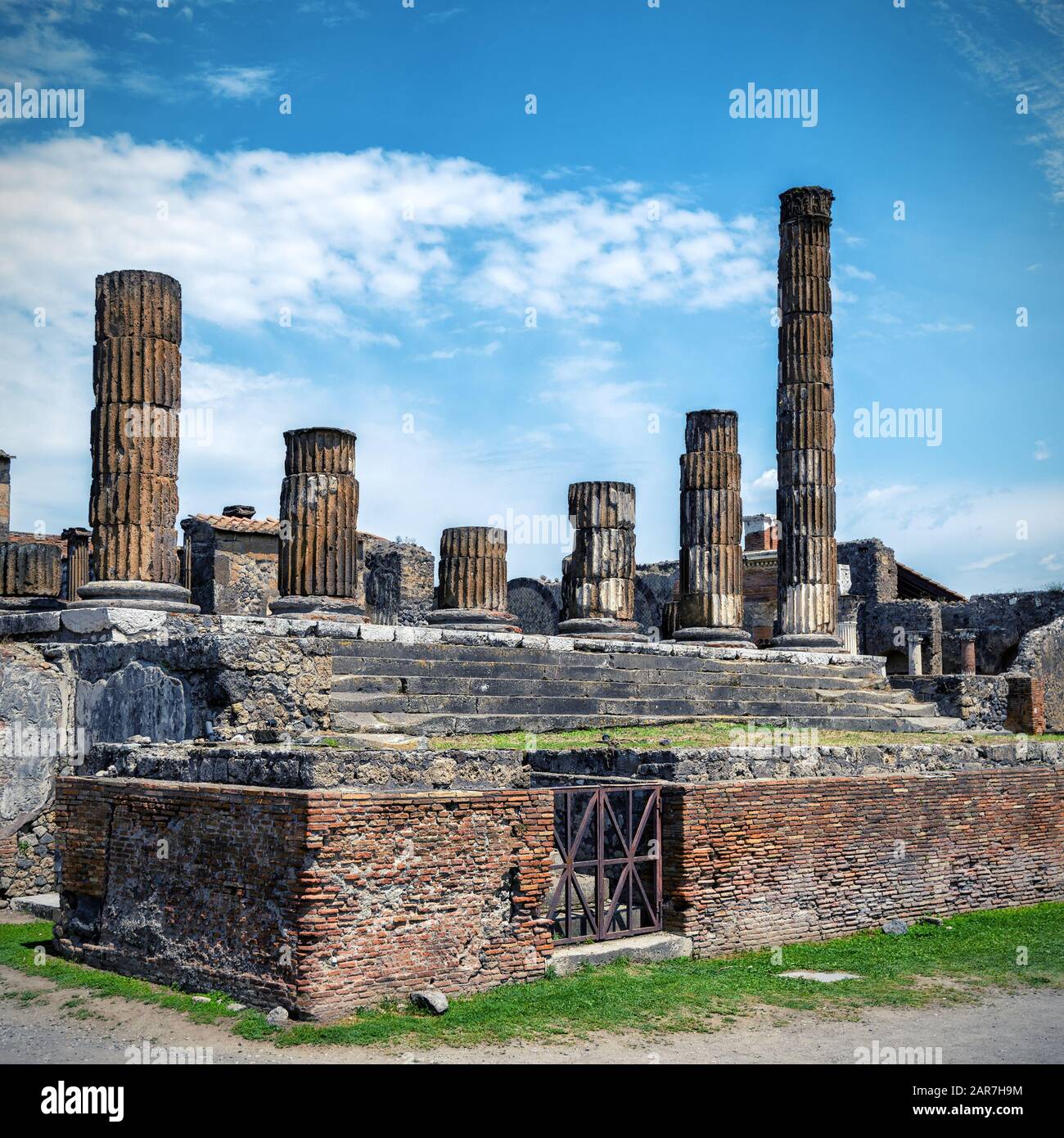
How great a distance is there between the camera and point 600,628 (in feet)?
56.2

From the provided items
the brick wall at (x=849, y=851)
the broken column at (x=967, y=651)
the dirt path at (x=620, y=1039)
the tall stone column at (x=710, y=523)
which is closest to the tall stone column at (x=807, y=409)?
the tall stone column at (x=710, y=523)

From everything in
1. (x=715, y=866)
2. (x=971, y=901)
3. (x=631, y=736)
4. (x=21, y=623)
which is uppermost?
(x=21, y=623)

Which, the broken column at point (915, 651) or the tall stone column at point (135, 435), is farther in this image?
the broken column at point (915, 651)

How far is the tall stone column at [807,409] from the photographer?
1945 centimetres

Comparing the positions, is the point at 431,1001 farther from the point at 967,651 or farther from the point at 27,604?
the point at 967,651

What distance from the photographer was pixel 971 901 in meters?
11.0

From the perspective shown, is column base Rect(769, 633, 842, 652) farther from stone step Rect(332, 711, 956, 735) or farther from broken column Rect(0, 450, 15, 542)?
broken column Rect(0, 450, 15, 542)

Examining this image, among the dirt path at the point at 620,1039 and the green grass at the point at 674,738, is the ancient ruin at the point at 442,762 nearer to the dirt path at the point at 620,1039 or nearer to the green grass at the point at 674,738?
the green grass at the point at 674,738

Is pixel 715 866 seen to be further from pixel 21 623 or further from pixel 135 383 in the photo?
pixel 135 383

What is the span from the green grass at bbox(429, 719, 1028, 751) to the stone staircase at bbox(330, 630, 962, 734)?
315mm

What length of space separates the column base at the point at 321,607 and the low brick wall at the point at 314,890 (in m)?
5.09

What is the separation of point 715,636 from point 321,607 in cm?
685
